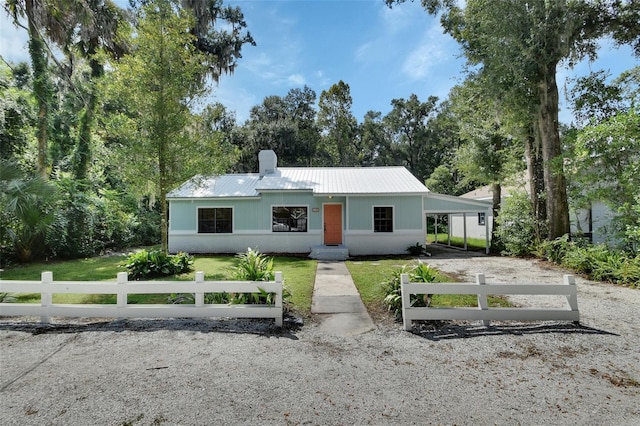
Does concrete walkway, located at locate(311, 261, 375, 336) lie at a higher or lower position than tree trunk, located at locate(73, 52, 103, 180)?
lower

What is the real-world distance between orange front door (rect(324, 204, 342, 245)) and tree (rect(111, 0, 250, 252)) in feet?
20.8

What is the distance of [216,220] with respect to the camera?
1391cm

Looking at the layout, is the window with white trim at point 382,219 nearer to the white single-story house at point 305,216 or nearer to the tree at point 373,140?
the white single-story house at point 305,216

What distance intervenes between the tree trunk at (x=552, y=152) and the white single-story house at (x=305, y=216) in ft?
9.68

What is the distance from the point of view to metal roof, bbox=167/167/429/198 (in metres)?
13.4

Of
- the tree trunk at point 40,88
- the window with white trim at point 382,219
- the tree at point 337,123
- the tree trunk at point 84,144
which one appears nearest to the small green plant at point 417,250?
the window with white trim at point 382,219

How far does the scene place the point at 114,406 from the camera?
2682 millimetres

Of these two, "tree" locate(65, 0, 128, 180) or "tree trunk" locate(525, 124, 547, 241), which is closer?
"tree" locate(65, 0, 128, 180)

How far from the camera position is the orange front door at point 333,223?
13.8 metres

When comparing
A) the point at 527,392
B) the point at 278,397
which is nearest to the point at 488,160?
the point at 527,392

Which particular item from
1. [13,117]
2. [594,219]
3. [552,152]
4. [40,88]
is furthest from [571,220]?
[13,117]

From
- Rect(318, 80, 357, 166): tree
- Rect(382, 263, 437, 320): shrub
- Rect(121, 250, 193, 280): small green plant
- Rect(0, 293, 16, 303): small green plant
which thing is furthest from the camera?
Rect(318, 80, 357, 166): tree

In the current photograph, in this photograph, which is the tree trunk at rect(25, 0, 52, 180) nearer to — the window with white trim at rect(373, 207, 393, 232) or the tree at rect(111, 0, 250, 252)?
the tree at rect(111, 0, 250, 252)

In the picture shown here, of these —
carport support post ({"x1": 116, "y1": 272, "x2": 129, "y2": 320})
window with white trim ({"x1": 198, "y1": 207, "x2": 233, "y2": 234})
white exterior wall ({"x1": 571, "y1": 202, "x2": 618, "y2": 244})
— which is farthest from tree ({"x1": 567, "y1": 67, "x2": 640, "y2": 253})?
window with white trim ({"x1": 198, "y1": 207, "x2": 233, "y2": 234})
